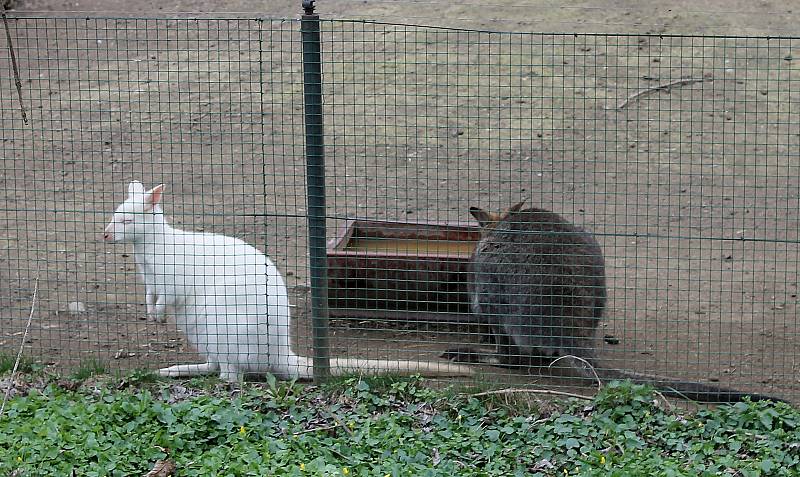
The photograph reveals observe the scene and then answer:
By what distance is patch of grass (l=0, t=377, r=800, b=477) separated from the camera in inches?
153

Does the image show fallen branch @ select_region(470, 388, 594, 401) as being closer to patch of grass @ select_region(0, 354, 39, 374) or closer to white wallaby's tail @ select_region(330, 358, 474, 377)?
white wallaby's tail @ select_region(330, 358, 474, 377)

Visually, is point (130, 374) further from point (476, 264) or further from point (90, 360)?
point (476, 264)

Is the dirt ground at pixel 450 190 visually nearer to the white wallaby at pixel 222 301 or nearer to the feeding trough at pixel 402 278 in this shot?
the feeding trough at pixel 402 278

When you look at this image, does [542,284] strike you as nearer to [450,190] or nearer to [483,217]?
[483,217]

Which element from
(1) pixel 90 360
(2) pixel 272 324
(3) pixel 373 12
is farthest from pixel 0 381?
(3) pixel 373 12

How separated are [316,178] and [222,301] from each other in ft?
2.52

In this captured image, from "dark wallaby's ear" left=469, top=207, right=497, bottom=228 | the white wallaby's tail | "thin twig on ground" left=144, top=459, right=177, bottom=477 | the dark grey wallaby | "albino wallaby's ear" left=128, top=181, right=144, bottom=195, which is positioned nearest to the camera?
"thin twig on ground" left=144, top=459, right=177, bottom=477

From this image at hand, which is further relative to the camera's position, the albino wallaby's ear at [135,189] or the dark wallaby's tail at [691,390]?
the albino wallaby's ear at [135,189]

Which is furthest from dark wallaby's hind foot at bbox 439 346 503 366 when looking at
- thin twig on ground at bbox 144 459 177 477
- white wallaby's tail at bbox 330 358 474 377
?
thin twig on ground at bbox 144 459 177 477

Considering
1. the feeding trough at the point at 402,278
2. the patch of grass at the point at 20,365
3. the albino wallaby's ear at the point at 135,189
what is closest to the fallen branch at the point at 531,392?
the feeding trough at the point at 402,278

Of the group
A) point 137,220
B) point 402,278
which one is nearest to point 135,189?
point 137,220

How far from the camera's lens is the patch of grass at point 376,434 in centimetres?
389

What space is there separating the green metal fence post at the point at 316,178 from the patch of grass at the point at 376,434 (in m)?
0.26

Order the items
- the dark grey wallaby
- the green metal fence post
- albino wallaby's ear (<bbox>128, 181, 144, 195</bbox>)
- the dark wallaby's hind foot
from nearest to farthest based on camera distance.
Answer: the green metal fence post
the dark grey wallaby
albino wallaby's ear (<bbox>128, 181, 144, 195</bbox>)
the dark wallaby's hind foot
